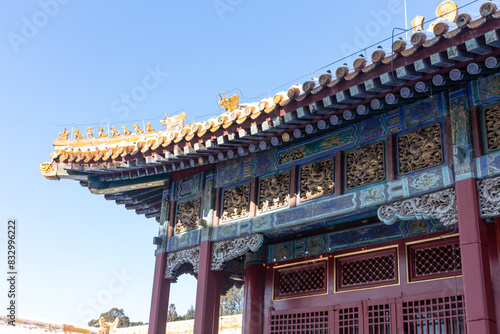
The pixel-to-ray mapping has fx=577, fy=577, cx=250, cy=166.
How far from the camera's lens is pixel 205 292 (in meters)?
9.82

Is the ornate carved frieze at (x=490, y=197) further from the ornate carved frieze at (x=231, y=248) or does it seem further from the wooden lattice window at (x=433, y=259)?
the ornate carved frieze at (x=231, y=248)

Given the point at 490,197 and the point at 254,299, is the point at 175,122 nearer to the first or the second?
the point at 254,299

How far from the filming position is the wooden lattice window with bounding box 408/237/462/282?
8.45 metres

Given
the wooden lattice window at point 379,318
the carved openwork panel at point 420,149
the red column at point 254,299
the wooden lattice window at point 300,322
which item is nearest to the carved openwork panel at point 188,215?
the red column at point 254,299

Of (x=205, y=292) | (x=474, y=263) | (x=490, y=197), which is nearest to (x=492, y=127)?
(x=490, y=197)

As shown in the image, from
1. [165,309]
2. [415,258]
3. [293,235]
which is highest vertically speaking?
[293,235]

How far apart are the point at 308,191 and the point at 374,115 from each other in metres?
1.58

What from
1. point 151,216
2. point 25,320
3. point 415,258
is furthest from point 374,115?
point 25,320

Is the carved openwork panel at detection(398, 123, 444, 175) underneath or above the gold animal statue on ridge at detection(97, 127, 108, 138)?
underneath

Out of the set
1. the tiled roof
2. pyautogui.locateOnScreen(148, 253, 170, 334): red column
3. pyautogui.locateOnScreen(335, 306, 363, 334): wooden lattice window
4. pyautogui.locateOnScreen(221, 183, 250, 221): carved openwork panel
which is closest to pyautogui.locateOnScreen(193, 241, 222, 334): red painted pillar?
pyautogui.locateOnScreen(221, 183, 250, 221): carved openwork panel

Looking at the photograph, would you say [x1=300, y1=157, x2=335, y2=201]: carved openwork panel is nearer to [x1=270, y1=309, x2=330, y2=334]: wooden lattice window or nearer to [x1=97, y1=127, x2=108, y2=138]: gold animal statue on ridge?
[x1=270, y1=309, x2=330, y2=334]: wooden lattice window

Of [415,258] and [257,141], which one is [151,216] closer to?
[257,141]

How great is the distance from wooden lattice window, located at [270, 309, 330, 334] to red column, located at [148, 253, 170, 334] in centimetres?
201

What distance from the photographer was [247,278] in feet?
36.0
